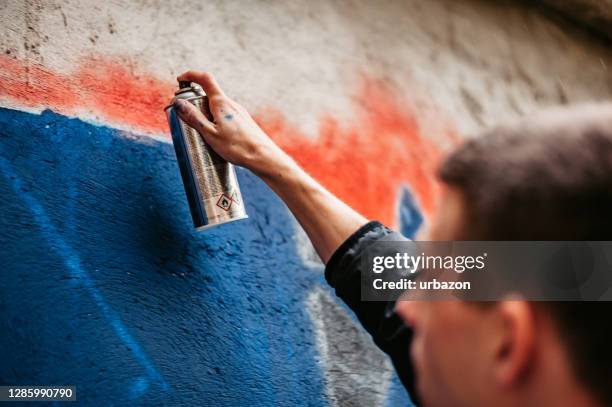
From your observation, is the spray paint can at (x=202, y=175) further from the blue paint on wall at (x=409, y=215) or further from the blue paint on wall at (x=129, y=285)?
the blue paint on wall at (x=409, y=215)

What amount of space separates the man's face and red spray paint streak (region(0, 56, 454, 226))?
1066mm

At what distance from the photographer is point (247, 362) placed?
1.87 m

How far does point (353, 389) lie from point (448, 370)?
109cm

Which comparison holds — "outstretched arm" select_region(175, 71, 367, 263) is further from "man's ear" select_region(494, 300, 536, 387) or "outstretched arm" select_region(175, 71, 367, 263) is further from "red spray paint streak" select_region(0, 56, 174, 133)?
"man's ear" select_region(494, 300, 536, 387)

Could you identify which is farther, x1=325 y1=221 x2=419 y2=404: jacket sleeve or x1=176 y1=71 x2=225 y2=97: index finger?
x1=176 y1=71 x2=225 y2=97: index finger

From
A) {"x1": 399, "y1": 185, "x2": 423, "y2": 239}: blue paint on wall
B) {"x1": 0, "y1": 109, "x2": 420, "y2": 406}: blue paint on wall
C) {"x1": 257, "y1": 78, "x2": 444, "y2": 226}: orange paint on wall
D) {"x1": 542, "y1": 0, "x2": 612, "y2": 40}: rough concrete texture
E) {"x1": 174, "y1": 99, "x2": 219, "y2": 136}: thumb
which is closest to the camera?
{"x1": 0, "y1": 109, "x2": 420, "y2": 406}: blue paint on wall

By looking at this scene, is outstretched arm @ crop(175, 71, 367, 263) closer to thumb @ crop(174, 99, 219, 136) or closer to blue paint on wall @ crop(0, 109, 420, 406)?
thumb @ crop(174, 99, 219, 136)

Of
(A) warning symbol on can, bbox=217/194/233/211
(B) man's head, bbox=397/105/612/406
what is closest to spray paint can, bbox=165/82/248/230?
(A) warning symbol on can, bbox=217/194/233/211

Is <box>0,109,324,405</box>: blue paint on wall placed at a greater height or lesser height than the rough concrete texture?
lesser

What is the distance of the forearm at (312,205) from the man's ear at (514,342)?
70 cm

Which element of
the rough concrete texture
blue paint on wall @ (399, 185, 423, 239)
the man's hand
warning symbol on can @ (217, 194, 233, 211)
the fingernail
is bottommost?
warning symbol on can @ (217, 194, 233, 211)

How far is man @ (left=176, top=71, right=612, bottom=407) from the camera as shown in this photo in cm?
97

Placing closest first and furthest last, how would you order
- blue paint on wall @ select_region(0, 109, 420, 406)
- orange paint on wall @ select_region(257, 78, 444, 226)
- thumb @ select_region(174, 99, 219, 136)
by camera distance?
blue paint on wall @ select_region(0, 109, 420, 406) → thumb @ select_region(174, 99, 219, 136) → orange paint on wall @ select_region(257, 78, 444, 226)

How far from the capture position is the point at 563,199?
968 millimetres
